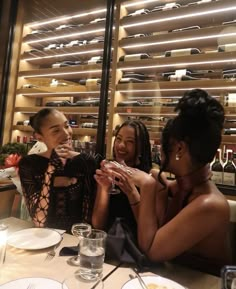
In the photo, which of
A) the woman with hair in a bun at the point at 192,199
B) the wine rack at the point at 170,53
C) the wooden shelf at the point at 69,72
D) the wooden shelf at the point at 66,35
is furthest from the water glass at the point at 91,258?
the wooden shelf at the point at 66,35

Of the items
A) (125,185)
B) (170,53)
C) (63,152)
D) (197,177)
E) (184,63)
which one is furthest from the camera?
(170,53)

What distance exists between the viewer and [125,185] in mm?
1322

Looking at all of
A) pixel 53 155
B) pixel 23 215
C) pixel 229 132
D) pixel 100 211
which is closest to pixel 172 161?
pixel 100 211

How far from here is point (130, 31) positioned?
332cm

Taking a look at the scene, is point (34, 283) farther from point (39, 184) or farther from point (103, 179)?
point (39, 184)

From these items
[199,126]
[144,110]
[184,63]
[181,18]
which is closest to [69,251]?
[199,126]

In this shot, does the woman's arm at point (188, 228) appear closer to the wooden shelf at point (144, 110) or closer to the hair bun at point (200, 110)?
the hair bun at point (200, 110)

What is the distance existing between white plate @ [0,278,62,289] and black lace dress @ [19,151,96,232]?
61 centimetres

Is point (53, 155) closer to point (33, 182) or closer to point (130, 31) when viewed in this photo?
point (33, 182)

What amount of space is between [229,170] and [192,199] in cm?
145

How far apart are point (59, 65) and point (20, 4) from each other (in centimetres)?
110

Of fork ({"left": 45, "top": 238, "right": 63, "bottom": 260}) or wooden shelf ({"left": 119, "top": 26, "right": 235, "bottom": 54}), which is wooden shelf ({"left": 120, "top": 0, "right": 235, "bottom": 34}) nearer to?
wooden shelf ({"left": 119, "top": 26, "right": 235, "bottom": 54})

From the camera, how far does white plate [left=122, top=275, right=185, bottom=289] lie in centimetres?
89

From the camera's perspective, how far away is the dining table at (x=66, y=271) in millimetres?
943
